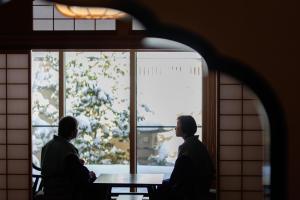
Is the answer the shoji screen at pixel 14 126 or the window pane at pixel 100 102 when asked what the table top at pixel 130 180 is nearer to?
the shoji screen at pixel 14 126

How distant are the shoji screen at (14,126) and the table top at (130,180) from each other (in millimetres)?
1422

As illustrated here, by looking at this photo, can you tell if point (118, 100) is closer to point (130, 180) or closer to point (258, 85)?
point (130, 180)

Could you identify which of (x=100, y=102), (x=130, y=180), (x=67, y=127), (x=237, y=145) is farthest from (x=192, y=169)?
(x=100, y=102)

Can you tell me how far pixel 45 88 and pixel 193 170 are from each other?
3450 millimetres

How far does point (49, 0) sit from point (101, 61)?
16.8ft

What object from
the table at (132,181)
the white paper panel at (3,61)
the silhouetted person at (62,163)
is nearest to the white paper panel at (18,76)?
the white paper panel at (3,61)

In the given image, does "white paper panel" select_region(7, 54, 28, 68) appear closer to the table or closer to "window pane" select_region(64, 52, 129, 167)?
"window pane" select_region(64, 52, 129, 167)

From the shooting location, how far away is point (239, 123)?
19.5 ft

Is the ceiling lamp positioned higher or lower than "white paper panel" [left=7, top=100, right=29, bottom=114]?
higher

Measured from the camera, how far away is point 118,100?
6.71 meters

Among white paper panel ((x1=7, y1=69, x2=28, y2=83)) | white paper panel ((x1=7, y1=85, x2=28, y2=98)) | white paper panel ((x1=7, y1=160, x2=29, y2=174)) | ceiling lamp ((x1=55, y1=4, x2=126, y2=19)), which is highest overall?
ceiling lamp ((x1=55, y1=4, x2=126, y2=19))

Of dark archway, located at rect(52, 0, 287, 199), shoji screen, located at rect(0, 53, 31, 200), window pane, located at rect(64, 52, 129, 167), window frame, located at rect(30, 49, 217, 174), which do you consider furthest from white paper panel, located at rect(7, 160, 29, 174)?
dark archway, located at rect(52, 0, 287, 199)

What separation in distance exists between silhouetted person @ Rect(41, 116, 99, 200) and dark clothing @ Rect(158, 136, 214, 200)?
0.85 m

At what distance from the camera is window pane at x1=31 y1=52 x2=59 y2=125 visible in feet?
21.9
